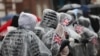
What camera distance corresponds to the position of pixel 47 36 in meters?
1.22

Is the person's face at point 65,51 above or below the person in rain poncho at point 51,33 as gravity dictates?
below

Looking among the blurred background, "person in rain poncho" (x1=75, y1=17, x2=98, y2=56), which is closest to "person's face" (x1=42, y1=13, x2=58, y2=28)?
"person in rain poncho" (x1=75, y1=17, x2=98, y2=56)

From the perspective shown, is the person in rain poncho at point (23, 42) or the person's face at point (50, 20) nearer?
the person in rain poncho at point (23, 42)

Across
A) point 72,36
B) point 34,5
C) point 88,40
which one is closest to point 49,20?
point 72,36

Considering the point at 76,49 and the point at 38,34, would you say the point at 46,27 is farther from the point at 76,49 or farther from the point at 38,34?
the point at 76,49

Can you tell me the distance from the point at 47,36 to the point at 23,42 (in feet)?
0.61

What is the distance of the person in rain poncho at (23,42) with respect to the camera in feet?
3.46

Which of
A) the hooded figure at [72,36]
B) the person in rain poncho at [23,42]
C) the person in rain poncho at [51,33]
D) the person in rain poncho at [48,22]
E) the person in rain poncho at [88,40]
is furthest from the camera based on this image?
the person in rain poncho at [88,40]

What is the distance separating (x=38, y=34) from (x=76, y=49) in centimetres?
34

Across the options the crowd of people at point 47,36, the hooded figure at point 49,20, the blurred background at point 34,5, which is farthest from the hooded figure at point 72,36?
the blurred background at point 34,5

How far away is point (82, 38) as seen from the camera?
61.0 inches

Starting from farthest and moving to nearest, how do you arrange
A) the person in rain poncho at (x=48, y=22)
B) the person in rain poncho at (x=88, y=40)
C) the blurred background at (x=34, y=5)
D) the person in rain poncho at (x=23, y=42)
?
the blurred background at (x=34, y=5) < the person in rain poncho at (x=88, y=40) < the person in rain poncho at (x=48, y=22) < the person in rain poncho at (x=23, y=42)

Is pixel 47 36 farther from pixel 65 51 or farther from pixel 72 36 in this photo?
pixel 72 36

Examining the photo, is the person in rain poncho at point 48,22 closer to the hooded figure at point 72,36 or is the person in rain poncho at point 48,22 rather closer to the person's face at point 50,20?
the person's face at point 50,20
